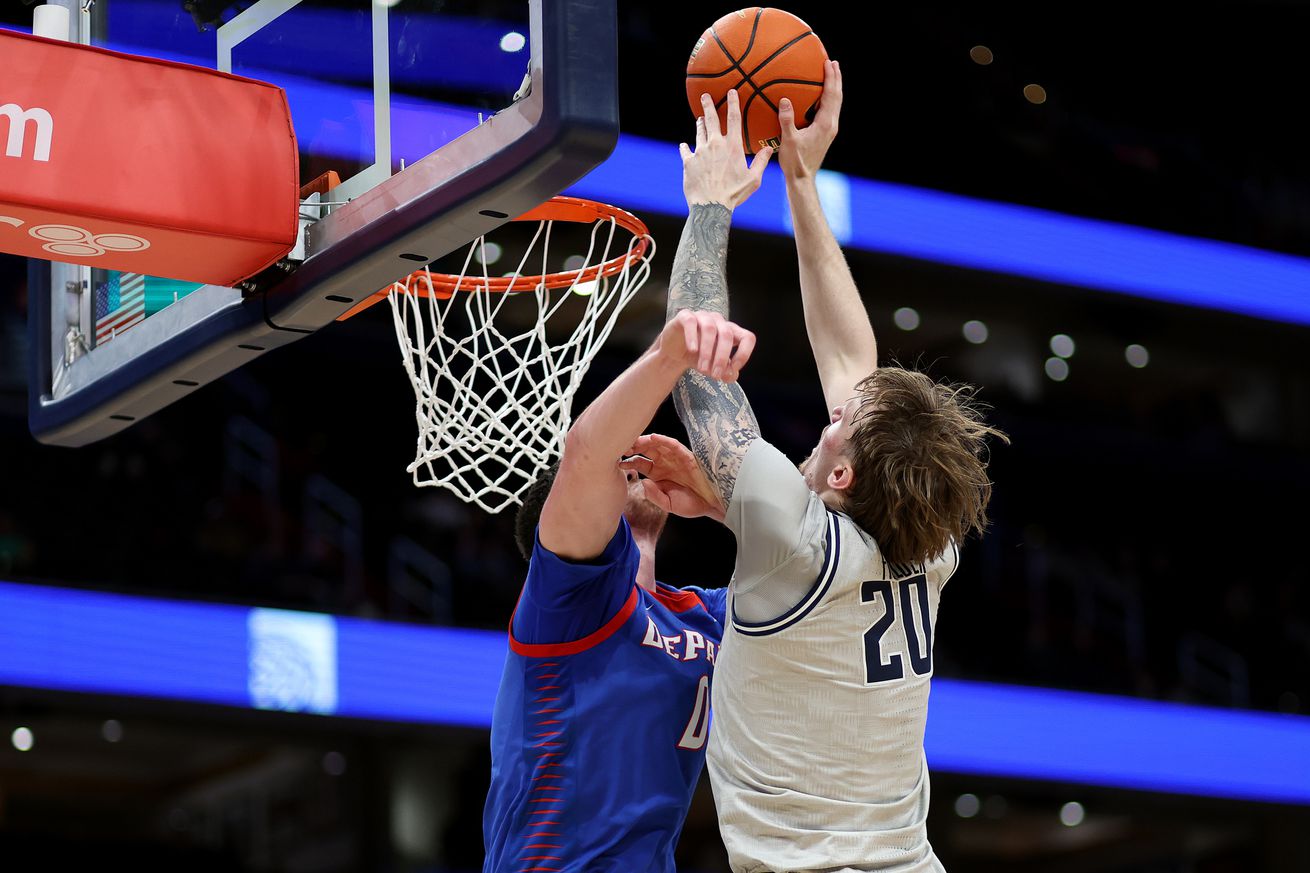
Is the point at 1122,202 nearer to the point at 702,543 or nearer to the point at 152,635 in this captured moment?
the point at 702,543

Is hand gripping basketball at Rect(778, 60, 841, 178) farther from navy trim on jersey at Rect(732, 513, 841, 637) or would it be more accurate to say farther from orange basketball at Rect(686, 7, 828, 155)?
navy trim on jersey at Rect(732, 513, 841, 637)

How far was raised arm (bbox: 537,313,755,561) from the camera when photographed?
271cm

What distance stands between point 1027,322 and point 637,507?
10.9 m

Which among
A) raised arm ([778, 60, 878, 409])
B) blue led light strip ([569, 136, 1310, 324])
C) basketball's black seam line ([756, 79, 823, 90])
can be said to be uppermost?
basketball's black seam line ([756, 79, 823, 90])

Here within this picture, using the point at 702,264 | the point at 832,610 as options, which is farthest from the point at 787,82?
the point at 832,610

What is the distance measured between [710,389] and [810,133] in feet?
2.68

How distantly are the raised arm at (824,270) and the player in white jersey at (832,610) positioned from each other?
20.2 inches

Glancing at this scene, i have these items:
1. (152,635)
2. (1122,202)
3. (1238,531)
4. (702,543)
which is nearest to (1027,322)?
(1122,202)

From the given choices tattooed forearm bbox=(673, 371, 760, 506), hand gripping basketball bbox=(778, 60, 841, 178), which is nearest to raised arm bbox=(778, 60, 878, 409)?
hand gripping basketball bbox=(778, 60, 841, 178)

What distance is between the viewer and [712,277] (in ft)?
10.2

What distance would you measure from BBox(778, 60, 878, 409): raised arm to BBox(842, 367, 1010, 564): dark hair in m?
0.50

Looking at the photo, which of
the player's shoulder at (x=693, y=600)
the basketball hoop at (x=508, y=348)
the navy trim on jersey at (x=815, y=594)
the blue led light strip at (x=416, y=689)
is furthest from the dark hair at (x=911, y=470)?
the blue led light strip at (x=416, y=689)

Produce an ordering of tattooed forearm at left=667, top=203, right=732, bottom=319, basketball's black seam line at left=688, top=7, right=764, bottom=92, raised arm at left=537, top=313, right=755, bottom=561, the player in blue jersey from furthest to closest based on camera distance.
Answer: basketball's black seam line at left=688, top=7, right=764, bottom=92, the player in blue jersey, tattooed forearm at left=667, top=203, right=732, bottom=319, raised arm at left=537, top=313, right=755, bottom=561

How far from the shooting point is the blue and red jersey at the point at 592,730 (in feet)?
10.6
